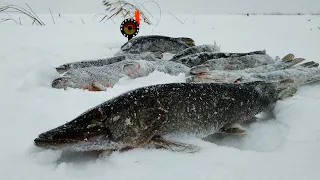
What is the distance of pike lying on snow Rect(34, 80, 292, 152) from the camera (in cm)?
176

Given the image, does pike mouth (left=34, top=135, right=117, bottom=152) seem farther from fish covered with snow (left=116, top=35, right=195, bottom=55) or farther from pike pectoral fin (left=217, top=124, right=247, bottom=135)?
fish covered with snow (left=116, top=35, right=195, bottom=55)

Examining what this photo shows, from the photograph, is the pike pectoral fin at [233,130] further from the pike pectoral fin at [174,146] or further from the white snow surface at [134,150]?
the pike pectoral fin at [174,146]

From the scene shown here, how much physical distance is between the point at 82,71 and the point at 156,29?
4.94 m

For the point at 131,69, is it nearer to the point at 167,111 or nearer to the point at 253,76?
the point at 253,76

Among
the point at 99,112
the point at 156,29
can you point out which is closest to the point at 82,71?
the point at 99,112

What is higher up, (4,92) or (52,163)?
(4,92)

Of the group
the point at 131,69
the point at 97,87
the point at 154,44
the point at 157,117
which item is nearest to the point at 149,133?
the point at 157,117

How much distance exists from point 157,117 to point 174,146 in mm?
211

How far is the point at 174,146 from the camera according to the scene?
1897 mm

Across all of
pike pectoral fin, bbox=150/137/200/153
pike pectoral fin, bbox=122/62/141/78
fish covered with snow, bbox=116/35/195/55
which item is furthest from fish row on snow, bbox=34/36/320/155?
fish covered with snow, bbox=116/35/195/55

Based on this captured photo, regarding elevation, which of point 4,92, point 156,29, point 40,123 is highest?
point 156,29

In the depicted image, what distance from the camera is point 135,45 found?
520cm

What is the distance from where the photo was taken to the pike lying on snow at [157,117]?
1760mm

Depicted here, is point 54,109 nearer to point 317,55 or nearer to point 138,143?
point 138,143
